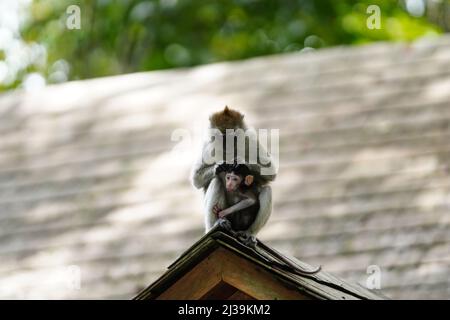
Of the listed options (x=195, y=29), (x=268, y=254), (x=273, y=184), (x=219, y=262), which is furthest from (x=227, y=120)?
(x=195, y=29)

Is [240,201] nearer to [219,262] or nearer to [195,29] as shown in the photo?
[219,262]

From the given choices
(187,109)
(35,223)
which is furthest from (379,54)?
(35,223)

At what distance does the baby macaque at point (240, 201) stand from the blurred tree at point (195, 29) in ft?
42.4

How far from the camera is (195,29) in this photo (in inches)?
822

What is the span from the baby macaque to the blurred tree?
12936 mm

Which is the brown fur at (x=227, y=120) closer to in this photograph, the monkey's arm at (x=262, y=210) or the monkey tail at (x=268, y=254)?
the monkey's arm at (x=262, y=210)

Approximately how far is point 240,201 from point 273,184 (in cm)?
488

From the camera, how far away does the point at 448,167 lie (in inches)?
454

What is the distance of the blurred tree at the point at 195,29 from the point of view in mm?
20672

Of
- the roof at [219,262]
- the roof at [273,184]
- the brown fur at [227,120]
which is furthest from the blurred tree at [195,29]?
the roof at [219,262]

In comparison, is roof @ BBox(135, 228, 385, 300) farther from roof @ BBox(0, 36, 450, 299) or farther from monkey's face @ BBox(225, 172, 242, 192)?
roof @ BBox(0, 36, 450, 299)
